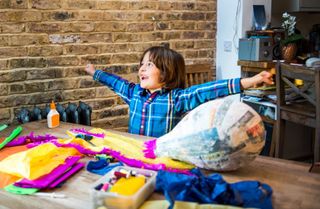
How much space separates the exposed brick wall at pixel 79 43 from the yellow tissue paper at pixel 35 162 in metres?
1.24

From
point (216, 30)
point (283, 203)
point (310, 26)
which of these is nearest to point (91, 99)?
point (216, 30)

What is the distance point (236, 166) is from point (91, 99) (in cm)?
177

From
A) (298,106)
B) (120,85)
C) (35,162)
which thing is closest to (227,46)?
(298,106)

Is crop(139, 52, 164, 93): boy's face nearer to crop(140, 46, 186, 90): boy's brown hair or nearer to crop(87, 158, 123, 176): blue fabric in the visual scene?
crop(140, 46, 186, 90): boy's brown hair

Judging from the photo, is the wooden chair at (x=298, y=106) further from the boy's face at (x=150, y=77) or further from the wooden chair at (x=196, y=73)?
the boy's face at (x=150, y=77)

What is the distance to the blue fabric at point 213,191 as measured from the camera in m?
0.95

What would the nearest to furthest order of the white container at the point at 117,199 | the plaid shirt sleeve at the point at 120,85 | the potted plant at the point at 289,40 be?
the white container at the point at 117,199 → the plaid shirt sleeve at the point at 120,85 → the potted plant at the point at 289,40

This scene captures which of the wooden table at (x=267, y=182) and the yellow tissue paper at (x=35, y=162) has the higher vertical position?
the yellow tissue paper at (x=35, y=162)

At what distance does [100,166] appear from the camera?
1264 mm

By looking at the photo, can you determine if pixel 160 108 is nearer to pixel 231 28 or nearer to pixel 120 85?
pixel 120 85

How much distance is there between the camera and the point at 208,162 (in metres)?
1.20

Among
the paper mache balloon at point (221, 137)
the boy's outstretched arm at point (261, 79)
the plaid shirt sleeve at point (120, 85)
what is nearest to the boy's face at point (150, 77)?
the plaid shirt sleeve at point (120, 85)

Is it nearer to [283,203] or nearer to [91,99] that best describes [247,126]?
[283,203]

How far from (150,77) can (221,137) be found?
782 mm
